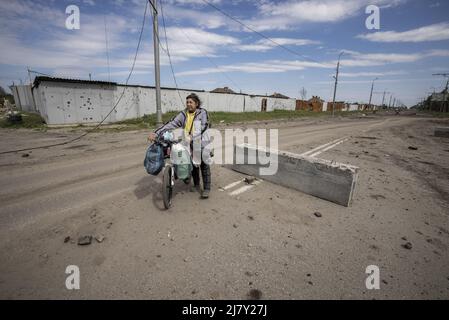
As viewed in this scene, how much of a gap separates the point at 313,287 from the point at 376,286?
70 cm

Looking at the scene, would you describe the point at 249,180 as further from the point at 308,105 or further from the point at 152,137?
the point at 308,105

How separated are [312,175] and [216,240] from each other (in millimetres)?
2564

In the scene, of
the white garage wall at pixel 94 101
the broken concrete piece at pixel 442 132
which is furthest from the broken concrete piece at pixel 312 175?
the white garage wall at pixel 94 101

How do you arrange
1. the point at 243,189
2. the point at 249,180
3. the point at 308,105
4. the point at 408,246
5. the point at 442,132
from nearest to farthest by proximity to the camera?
the point at 408,246 < the point at 243,189 < the point at 249,180 < the point at 442,132 < the point at 308,105

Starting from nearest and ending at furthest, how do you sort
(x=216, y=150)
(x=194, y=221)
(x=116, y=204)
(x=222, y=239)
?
1. (x=222, y=239)
2. (x=194, y=221)
3. (x=116, y=204)
4. (x=216, y=150)

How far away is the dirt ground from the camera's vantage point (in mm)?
2418

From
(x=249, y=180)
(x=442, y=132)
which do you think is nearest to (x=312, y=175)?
(x=249, y=180)

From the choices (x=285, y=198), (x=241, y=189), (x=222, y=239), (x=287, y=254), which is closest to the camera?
(x=287, y=254)

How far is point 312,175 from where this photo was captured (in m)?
4.71

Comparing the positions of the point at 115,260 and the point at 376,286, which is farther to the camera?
the point at 115,260

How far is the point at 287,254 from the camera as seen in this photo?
2.94 metres

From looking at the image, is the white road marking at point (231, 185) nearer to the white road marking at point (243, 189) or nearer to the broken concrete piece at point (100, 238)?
the white road marking at point (243, 189)

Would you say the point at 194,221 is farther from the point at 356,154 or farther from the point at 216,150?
the point at 356,154
